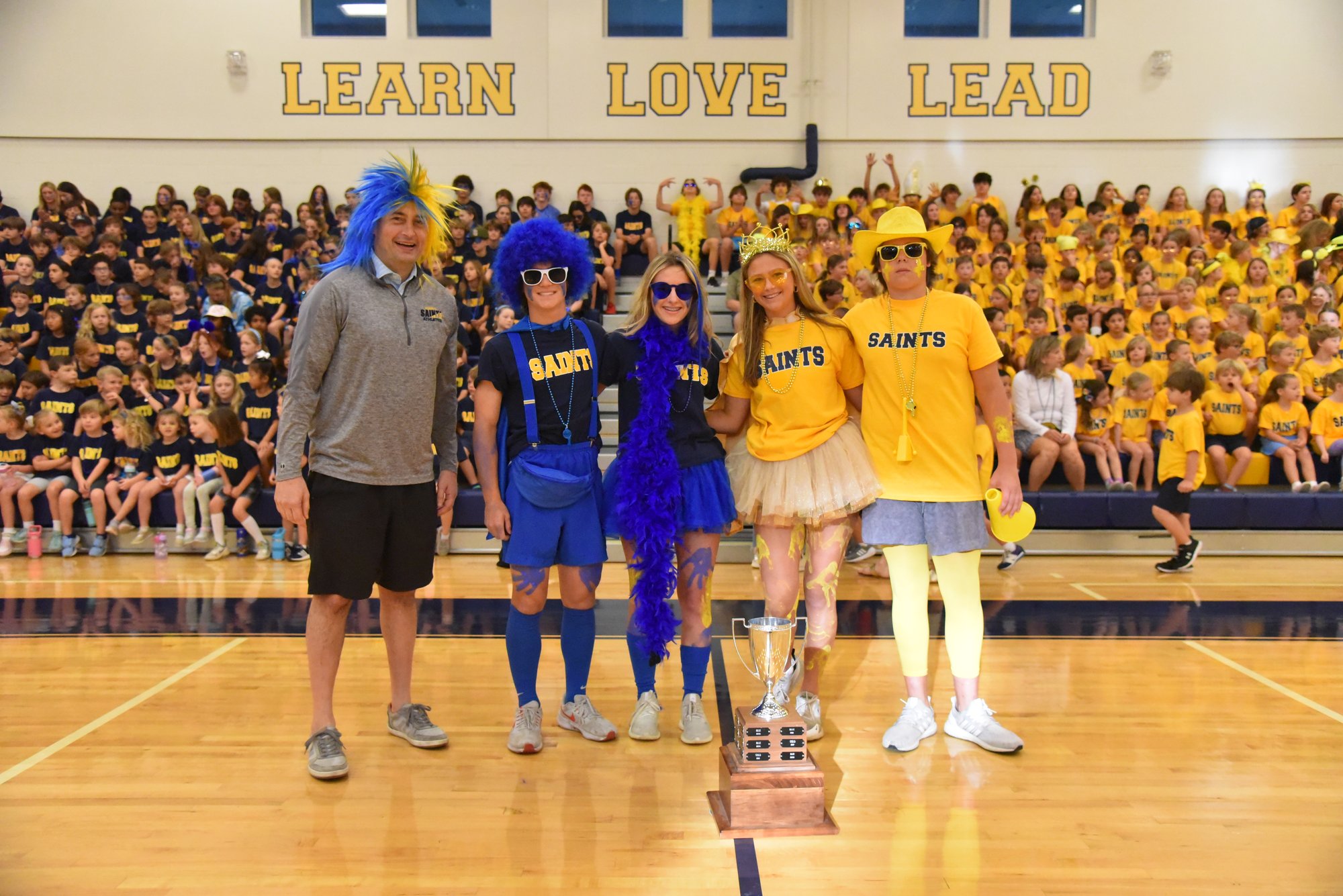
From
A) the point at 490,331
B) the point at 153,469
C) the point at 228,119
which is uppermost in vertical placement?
the point at 228,119

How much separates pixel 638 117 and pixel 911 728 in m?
10.1

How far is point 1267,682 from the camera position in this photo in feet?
12.3

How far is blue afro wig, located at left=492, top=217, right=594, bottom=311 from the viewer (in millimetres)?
2973

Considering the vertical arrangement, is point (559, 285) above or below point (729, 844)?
above

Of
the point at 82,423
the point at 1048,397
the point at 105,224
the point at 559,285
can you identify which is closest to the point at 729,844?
the point at 559,285

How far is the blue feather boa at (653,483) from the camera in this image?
294 cm

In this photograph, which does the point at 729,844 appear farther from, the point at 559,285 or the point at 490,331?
the point at 490,331

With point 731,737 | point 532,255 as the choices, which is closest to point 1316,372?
point 731,737

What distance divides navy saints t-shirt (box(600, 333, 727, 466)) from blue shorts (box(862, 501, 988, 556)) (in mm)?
558

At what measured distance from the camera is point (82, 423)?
7070mm

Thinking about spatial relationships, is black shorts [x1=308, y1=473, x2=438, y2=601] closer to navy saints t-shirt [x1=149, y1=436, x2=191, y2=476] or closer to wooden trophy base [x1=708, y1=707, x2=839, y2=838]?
wooden trophy base [x1=708, y1=707, x2=839, y2=838]

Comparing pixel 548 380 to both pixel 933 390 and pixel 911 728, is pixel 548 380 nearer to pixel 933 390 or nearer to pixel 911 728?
pixel 933 390

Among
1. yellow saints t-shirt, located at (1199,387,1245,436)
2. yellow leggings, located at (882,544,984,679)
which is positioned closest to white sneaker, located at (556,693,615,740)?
yellow leggings, located at (882,544,984,679)

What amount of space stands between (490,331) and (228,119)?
5.75 meters
